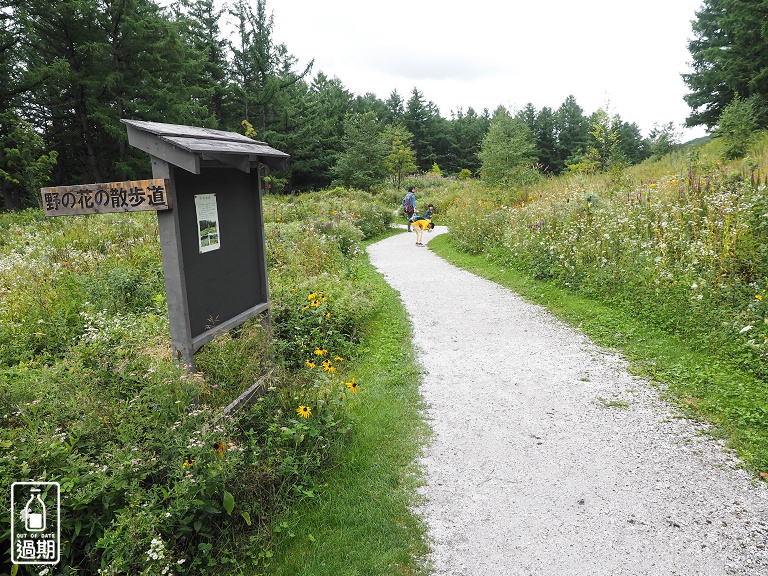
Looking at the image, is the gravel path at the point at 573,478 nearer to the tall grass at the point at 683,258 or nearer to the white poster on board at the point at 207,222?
the tall grass at the point at 683,258

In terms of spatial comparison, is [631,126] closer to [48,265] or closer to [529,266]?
[529,266]

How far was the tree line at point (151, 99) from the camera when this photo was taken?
2158 centimetres

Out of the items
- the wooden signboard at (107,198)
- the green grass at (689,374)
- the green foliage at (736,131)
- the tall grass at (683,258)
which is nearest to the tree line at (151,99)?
the green foliage at (736,131)

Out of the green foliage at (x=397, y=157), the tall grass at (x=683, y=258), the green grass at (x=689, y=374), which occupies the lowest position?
the green grass at (x=689, y=374)

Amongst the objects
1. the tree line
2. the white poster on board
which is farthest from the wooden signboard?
the tree line

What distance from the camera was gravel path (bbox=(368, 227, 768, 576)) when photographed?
2.84 m

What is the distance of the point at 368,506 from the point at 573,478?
5.23ft

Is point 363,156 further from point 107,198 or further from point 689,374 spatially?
point 107,198

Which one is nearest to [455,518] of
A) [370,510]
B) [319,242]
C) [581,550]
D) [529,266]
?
[370,510]

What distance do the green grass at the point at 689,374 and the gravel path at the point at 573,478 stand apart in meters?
0.21

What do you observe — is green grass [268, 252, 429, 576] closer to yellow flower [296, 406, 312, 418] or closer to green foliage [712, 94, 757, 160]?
yellow flower [296, 406, 312, 418]

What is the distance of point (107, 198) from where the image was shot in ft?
10.4

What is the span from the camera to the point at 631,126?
215ft
